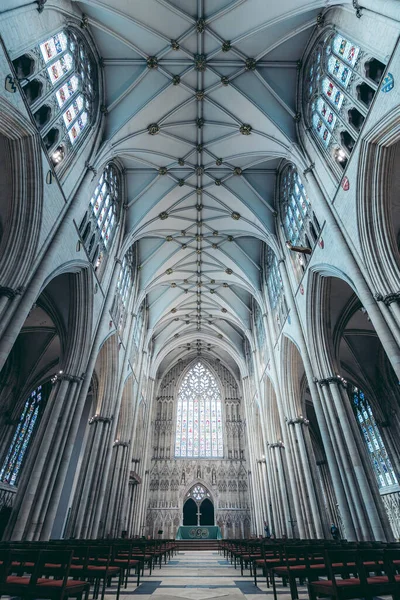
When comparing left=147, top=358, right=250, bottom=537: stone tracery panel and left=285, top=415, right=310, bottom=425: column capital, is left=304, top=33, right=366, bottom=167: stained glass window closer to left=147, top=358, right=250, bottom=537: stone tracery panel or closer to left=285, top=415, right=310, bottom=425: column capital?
left=285, top=415, right=310, bottom=425: column capital

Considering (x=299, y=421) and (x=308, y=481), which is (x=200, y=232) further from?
(x=308, y=481)

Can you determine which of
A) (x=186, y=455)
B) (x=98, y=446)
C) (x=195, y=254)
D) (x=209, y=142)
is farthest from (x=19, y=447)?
(x=209, y=142)

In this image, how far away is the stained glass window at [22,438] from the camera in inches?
779

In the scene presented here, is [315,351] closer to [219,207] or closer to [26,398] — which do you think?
[219,207]

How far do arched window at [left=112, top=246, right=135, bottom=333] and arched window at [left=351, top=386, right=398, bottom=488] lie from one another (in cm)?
1556

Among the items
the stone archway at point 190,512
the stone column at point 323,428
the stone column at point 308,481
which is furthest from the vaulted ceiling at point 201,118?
the stone archway at point 190,512

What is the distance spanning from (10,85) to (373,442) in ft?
79.1

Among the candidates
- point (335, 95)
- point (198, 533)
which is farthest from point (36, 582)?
point (198, 533)

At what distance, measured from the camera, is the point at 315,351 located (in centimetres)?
1302

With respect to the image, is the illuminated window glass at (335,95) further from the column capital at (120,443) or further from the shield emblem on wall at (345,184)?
the column capital at (120,443)

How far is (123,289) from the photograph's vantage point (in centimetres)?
1903

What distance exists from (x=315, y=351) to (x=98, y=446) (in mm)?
10579

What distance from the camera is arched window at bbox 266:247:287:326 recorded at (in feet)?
58.5

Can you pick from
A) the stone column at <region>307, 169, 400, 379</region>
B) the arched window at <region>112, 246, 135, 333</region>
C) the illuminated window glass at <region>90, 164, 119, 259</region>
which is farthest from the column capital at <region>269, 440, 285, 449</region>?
the illuminated window glass at <region>90, 164, 119, 259</region>
